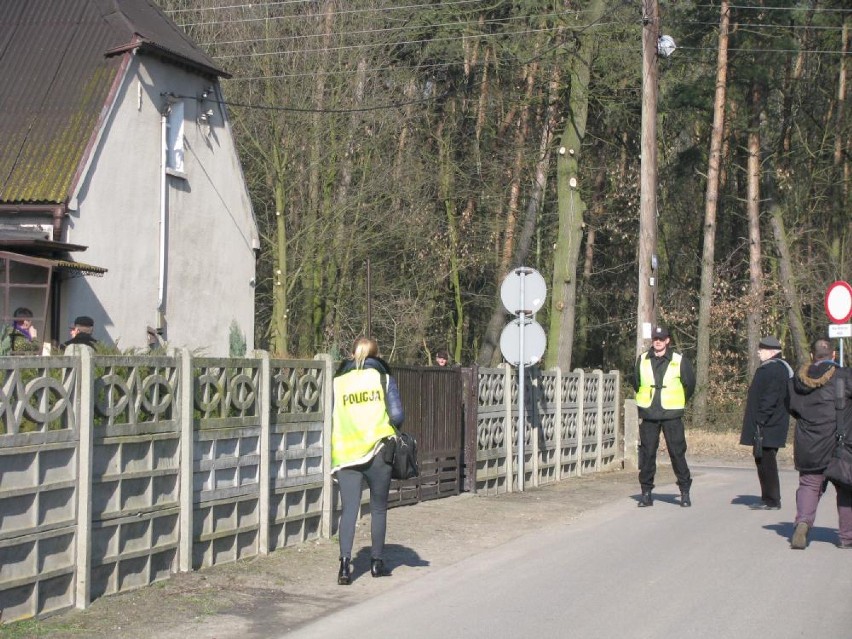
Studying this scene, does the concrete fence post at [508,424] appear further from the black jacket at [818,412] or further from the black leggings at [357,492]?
the black leggings at [357,492]

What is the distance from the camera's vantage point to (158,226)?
2319 centimetres

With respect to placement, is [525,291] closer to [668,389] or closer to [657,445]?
[668,389]

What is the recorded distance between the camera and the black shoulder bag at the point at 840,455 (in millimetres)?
10906

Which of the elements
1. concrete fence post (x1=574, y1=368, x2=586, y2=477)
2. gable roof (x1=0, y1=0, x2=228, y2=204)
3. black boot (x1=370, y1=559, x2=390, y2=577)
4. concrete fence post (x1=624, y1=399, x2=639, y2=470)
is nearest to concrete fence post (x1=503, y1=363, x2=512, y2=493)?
concrete fence post (x1=574, y1=368, x2=586, y2=477)

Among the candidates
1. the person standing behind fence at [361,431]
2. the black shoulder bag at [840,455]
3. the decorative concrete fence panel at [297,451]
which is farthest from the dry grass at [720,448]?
the person standing behind fence at [361,431]

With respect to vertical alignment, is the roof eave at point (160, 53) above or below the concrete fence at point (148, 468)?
above

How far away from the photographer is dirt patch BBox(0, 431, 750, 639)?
301 inches

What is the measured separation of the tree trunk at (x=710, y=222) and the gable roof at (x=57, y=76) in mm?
14876

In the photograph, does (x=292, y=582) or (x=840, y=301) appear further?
(x=840, y=301)

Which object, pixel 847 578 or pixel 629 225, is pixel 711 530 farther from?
pixel 629 225

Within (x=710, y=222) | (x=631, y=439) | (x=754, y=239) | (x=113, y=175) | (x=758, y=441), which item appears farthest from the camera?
(x=754, y=239)

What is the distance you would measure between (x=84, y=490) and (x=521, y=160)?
26.6m

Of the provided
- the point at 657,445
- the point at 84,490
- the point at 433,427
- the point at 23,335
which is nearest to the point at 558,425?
the point at 657,445

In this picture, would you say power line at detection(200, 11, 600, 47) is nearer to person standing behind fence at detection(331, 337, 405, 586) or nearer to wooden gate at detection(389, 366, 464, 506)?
wooden gate at detection(389, 366, 464, 506)
